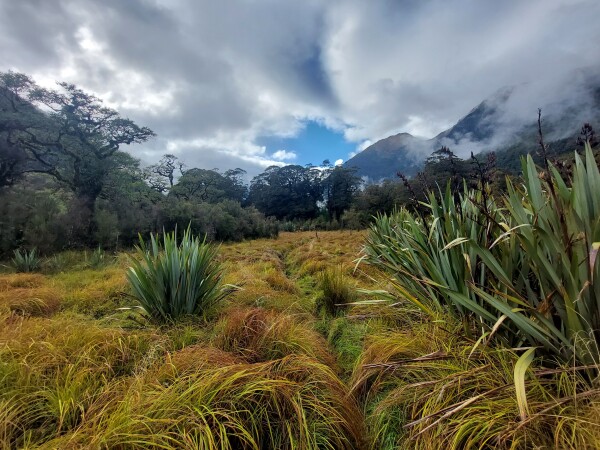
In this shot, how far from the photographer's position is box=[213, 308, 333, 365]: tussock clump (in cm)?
247

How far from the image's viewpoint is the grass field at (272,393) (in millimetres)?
1324

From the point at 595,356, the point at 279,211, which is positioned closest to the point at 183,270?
the point at 595,356

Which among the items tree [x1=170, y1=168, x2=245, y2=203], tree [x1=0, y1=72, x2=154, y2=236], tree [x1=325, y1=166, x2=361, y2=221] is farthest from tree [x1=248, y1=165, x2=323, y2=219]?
tree [x1=0, y1=72, x2=154, y2=236]

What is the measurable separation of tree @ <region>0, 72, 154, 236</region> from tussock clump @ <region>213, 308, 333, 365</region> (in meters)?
15.1

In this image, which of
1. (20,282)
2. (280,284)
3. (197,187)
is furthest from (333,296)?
(197,187)

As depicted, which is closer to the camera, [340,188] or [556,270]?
[556,270]

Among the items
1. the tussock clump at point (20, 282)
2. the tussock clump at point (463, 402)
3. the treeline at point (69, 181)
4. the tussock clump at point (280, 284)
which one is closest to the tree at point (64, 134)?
the treeline at point (69, 181)

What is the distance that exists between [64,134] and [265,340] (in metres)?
18.9

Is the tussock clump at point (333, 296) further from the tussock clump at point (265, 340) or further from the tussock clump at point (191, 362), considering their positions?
the tussock clump at point (191, 362)

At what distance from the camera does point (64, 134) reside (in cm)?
1526

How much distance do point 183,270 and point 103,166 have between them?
53.9 ft

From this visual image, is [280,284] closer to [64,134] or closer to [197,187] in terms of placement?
[64,134]

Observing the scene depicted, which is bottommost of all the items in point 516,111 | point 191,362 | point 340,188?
point 191,362

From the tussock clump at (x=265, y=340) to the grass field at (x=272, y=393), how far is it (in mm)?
12
